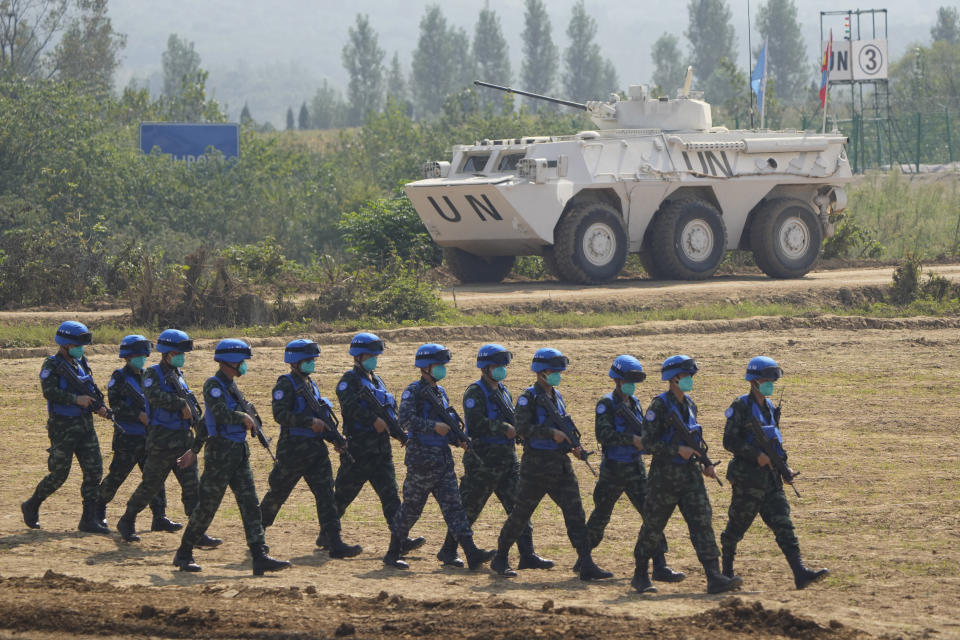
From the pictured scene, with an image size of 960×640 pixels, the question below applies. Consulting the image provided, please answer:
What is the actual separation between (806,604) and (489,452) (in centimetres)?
240

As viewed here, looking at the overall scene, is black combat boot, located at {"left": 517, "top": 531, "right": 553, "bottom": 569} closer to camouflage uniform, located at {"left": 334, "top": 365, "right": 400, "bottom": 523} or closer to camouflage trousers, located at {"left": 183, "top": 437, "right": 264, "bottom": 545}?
camouflage uniform, located at {"left": 334, "top": 365, "right": 400, "bottom": 523}

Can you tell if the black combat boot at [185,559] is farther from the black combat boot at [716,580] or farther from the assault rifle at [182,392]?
the black combat boot at [716,580]

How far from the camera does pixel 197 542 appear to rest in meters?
9.70

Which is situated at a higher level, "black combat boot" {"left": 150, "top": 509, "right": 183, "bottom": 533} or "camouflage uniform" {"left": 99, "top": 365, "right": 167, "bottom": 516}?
"camouflage uniform" {"left": 99, "top": 365, "right": 167, "bottom": 516}

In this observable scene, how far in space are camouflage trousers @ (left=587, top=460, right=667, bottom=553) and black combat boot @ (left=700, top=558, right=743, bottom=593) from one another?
1.70 feet

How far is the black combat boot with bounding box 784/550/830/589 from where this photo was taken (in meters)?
8.93

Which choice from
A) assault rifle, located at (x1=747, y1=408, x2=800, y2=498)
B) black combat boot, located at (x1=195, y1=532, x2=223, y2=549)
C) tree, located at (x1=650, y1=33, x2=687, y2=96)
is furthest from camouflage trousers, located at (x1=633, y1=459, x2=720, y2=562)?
tree, located at (x1=650, y1=33, x2=687, y2=96)

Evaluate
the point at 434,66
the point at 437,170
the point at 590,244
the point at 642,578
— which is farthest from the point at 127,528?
the point at 434,66

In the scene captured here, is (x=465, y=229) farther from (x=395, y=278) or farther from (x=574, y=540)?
(x=574, y=540)

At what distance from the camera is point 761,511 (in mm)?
9227

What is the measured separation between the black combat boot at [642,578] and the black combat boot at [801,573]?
34.0 inches

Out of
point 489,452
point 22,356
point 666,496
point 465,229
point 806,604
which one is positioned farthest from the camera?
point 465,229

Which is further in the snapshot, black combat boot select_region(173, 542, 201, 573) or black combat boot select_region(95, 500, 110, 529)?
black combat boot select_region(95, 500, 110, 529)

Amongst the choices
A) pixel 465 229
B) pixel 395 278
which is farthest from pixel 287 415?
pixel 465 229
